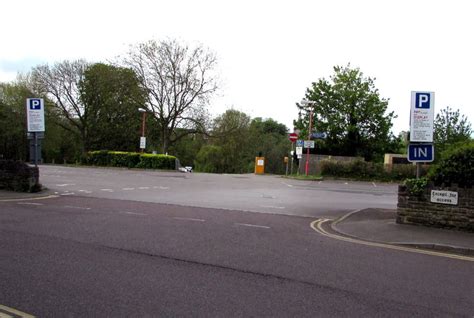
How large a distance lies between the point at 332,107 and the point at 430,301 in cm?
4129

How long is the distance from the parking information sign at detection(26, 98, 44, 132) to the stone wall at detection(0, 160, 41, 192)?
1.41 meters

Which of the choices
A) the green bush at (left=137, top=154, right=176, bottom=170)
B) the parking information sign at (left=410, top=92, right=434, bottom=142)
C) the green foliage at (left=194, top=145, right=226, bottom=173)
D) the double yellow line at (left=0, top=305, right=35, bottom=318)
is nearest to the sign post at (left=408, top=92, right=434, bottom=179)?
the parking information sign at (left=410, top=92, right=434, bottom=142)

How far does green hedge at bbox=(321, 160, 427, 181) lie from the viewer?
33312 mm

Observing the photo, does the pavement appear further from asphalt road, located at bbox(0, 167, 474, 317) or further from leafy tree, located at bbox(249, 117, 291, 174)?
leafy tree, located at bbox(249, 117, 291, 174)

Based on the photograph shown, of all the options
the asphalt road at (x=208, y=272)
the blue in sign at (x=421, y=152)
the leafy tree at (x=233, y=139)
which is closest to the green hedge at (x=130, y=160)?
the leafy tree at (x=233, y=139)

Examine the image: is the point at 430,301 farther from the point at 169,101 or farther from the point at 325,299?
the point at 169,101

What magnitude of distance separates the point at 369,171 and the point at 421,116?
78.8 ft

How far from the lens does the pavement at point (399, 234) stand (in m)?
8.23

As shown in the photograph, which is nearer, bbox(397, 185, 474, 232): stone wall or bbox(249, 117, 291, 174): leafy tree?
bbox(397, 185, 474, 232): stone wall

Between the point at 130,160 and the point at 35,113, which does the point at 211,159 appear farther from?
the point at 35,113

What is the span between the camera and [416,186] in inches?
404

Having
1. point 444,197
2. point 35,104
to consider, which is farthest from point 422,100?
point 35,104

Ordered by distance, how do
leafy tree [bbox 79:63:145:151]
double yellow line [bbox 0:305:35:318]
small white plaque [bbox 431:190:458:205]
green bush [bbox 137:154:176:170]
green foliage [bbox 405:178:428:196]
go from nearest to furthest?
double yellow line [bbox 0:305:35:318], small white plaque [bbox 431:190:458:205], green foliage [bbox 405:178:428:196], green bush [bbox 137:154:176:170], leafy tree [bbox 79:63:145:151]

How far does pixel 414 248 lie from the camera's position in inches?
327
